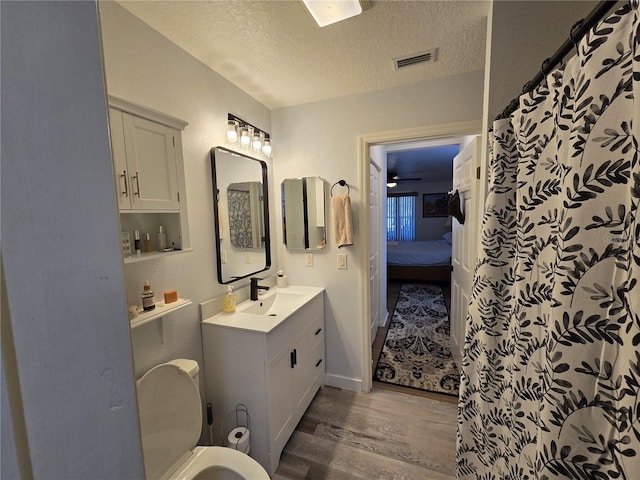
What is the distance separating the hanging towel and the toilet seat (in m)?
1.44

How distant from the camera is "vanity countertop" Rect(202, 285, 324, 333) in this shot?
60.7 inches

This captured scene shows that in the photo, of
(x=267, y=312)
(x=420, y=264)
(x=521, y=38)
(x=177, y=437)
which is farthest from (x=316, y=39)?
(x=420, y=264)

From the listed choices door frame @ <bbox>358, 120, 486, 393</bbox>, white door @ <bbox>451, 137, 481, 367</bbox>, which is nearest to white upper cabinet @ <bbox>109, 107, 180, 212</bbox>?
door frame @ <bbox>358, 120, 486, 393</bbox>

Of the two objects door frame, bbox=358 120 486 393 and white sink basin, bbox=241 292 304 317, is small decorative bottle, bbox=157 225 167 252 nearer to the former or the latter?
white sink basin, bbox=241 292 304 317

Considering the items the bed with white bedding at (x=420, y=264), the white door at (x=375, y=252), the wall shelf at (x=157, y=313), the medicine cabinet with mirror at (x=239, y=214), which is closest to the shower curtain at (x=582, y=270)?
the wall shelf at (x=157, y=313)

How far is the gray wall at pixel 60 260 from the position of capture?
0.25m

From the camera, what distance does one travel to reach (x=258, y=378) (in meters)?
1.50

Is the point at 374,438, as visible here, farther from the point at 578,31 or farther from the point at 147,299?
the point at 578,31

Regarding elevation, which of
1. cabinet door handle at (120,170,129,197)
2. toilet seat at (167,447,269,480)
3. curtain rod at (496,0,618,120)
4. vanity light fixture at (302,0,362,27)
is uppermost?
vanity light fixture at (302,0,362,27)

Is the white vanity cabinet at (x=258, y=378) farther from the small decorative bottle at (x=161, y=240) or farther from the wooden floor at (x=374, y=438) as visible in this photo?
the small decorative bottle at (x=161, y=240)

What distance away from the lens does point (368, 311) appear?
2244 millimetres

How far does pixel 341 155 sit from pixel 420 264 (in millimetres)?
3718

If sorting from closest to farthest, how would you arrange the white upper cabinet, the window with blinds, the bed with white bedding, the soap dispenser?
the white upper cabinet
the soap dispenser
the bed with white bedding
the window with blinds

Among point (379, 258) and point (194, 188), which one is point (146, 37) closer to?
point (194, 188)
